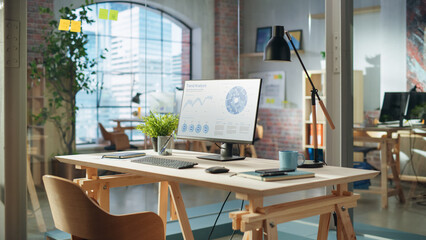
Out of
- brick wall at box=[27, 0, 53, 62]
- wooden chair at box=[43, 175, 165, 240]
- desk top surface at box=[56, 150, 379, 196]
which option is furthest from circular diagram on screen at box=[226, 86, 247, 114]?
brick wall at box=[27, 0, 53, 62]

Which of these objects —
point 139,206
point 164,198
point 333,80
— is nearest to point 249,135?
point 164,198

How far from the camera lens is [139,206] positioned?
4.55 meters

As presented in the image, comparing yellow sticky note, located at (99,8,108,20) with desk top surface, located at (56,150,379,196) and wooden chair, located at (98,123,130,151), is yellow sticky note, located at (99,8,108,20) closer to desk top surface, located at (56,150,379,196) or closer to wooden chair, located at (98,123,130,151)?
wooden chair, located at (98,123,130,151)

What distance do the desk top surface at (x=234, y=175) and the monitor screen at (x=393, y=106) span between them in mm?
1484

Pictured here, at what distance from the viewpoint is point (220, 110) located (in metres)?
3.14

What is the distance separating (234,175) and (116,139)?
2163 millimetres

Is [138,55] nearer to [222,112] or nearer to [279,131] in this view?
[279,131]

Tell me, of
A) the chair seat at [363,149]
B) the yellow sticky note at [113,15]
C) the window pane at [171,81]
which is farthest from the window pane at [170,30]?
the chair seat at [363,149]

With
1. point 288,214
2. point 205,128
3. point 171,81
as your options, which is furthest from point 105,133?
point 288,214

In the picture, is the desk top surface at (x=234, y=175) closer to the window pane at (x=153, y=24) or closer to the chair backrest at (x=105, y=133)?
the chair backrest at (x=105, y=133)

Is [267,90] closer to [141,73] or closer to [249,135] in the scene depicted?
[141,73]

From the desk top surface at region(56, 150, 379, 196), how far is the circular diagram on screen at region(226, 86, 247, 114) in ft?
1.01

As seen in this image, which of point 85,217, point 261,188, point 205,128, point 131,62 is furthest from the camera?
point 131,62

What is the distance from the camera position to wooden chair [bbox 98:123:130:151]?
4395mm
